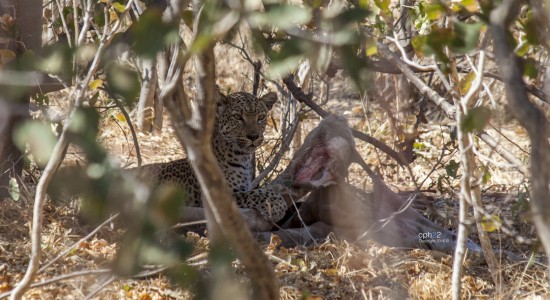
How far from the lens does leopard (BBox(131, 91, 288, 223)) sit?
6.41 metres

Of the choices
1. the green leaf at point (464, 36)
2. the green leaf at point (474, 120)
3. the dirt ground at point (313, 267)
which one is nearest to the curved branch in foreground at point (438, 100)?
the dirt ground at point (313, 267)

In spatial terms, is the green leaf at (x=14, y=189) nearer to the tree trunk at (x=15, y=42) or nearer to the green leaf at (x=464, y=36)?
the tree trunk at (x=15, y=42)

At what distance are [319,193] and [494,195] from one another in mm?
2303

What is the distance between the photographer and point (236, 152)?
6898 millimetres

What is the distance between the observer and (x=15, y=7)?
5562mm

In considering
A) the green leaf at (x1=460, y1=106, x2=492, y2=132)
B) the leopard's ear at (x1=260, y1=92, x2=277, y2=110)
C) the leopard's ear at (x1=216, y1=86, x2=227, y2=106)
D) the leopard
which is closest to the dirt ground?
the leopard

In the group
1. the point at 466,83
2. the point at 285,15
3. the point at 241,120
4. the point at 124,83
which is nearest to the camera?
the point at 285,15

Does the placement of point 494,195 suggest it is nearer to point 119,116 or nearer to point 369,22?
point 369,22

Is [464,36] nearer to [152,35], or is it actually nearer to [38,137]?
[152,35]

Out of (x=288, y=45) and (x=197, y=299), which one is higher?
(x=288, y=45)

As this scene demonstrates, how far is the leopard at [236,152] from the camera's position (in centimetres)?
641

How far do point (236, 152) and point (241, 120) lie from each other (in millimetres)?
335

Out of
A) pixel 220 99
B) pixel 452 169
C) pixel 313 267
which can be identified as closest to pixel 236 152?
pixel 220 99

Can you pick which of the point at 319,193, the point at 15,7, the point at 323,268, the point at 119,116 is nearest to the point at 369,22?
the point at 319,193
